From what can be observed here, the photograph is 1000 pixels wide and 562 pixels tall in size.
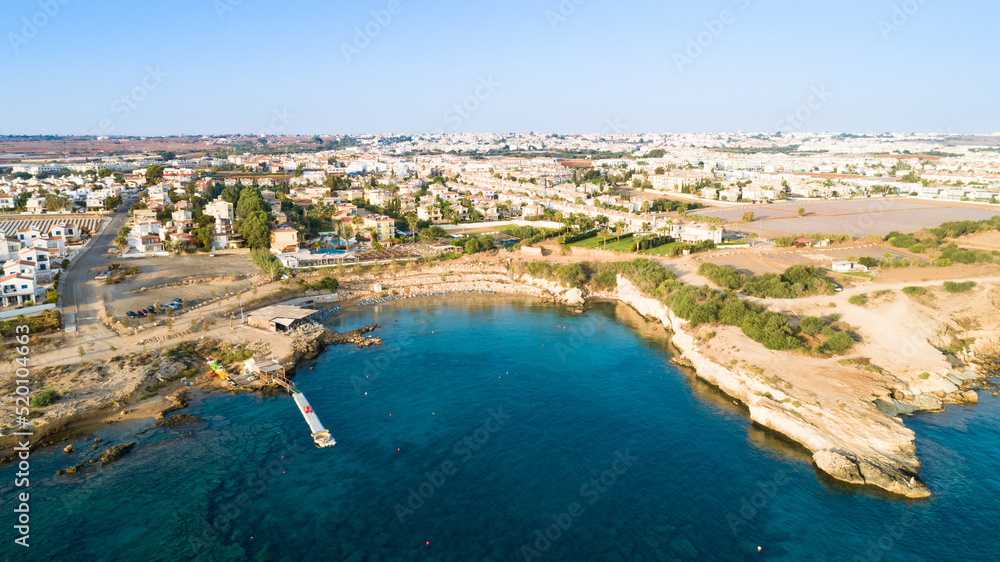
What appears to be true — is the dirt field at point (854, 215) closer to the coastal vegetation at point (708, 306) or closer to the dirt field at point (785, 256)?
the dirt field at point (785, 256)

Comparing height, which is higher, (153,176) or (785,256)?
(153,176)

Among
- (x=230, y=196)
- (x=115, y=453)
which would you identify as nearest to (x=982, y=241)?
(x=115, y=453)

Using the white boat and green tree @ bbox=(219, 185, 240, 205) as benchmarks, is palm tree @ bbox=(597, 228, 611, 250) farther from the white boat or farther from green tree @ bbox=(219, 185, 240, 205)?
green tree @ bbox=(219, 185, 240, 205)

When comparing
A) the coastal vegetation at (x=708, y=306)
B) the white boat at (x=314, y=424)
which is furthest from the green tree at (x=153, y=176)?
the white boat at (x=314, y=424)

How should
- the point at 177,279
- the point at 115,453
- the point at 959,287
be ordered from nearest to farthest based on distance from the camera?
the point at 115,453 < the point at 959,287 < the point at 177,279

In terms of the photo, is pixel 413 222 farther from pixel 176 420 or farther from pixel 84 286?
pixel 176 420
